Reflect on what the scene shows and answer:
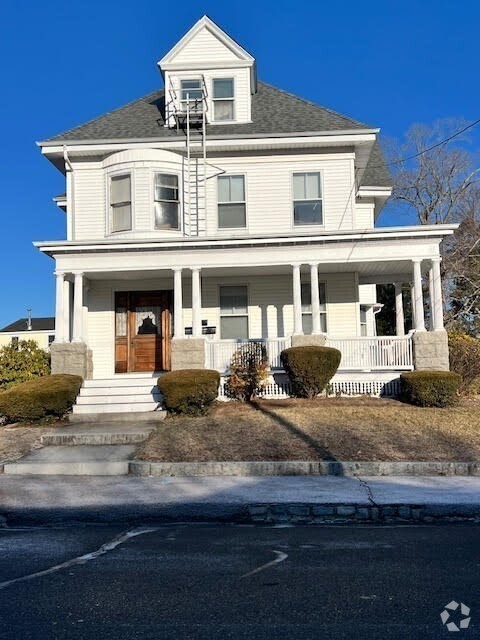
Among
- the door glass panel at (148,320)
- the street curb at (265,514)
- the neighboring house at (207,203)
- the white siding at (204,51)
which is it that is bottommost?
the street curb at (265,514)

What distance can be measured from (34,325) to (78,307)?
6082 cm

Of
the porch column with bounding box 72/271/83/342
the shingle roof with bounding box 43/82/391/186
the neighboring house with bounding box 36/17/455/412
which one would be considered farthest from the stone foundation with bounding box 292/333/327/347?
the shingle roof with bounding box 43/82/391/186

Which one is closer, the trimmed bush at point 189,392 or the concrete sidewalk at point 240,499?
the concrete sidewalk at point 240,499

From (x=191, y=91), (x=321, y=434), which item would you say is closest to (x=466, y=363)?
(x=321, y=434)

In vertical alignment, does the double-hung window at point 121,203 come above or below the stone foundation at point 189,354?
above

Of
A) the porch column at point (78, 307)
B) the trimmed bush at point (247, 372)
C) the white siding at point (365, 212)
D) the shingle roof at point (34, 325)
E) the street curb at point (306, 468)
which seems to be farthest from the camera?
the shingle roof at point (34, 325)

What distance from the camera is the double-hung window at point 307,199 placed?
56.7 ft

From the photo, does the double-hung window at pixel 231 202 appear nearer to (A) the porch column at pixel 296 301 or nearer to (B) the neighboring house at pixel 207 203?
(B) the neighboring house at pixel 207 203

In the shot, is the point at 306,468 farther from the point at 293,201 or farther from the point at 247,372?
the point at 293,201

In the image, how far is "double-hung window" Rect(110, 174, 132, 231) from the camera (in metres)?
17.0

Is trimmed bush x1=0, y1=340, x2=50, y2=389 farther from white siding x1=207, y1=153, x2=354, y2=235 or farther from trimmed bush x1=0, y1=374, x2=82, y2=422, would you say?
white siding x1=207, y1=153, x2=354, y2=235

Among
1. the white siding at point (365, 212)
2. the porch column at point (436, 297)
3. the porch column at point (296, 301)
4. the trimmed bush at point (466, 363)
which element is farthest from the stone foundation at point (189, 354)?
the white siding at point (365, 212)

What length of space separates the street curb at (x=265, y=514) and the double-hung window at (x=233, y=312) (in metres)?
9.84

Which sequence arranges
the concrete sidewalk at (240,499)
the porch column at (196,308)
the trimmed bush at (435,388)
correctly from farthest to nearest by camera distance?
the porch column at (196,308)
the trimmed bush at (435,388)
the concrete sidewalk at (240,499)
